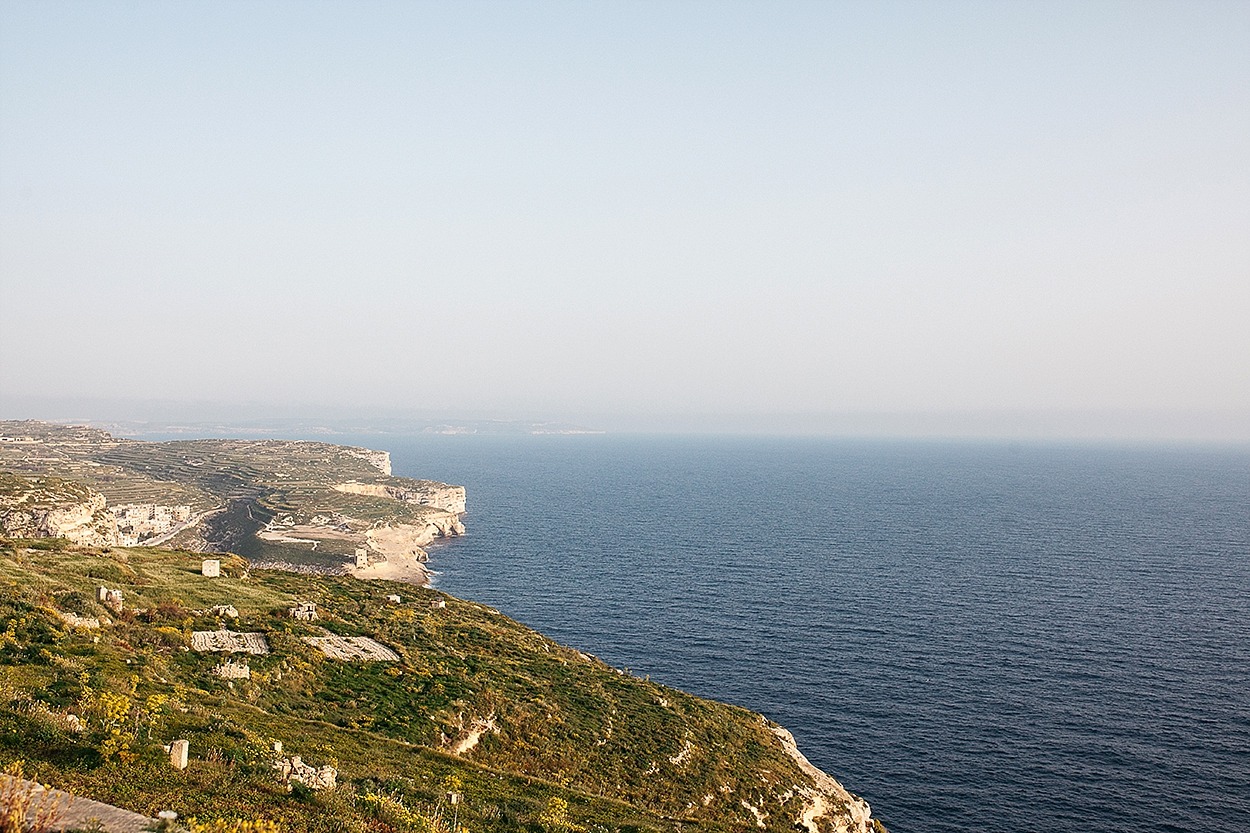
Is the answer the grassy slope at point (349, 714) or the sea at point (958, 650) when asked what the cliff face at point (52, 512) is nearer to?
the grassy slope at point (349, 714)

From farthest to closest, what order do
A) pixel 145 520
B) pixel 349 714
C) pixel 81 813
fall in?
pixel 145 520 < pixel 349 714 < pixel 81 813

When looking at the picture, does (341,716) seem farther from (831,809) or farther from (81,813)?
(831,809)

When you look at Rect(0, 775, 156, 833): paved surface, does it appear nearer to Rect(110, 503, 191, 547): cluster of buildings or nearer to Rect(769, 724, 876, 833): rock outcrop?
→ Rect(769, 724, 876, 833): rock outcrop

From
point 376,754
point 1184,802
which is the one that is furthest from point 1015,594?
point 376,754

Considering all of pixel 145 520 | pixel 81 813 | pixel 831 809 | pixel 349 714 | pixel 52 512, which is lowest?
pixel 145 520

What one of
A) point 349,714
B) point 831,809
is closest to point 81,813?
point 349,714

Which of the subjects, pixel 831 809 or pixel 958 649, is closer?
pixel 831 809

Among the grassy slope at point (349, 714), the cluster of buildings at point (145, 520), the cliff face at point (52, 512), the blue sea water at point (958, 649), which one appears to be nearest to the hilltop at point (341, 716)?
the grassy slope at point (349, 714)

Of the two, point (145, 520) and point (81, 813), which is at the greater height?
point (81, 813)

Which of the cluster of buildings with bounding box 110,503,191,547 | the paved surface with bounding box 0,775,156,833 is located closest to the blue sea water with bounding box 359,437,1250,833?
the paved surface with bounding box 0,775,156,833
